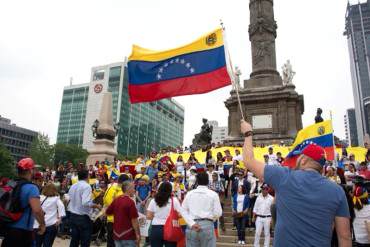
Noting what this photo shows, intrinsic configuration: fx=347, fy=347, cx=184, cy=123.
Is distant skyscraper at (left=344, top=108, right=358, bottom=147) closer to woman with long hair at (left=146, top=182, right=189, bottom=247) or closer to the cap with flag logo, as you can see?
woman with long hair at (left=146, top=182, right=189, bottom=247)

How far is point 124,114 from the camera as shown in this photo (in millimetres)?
121375

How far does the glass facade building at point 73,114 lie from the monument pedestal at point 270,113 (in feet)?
360

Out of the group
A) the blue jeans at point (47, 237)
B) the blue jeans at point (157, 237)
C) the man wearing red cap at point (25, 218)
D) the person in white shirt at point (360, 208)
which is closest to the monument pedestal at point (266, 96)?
the person in white shirt at point (360, 208)

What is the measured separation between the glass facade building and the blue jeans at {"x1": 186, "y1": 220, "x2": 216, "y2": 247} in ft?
423

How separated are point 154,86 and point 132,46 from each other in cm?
177

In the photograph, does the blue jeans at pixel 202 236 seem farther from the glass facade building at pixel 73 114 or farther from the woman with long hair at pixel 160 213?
the glass facade building at pixel 73 114

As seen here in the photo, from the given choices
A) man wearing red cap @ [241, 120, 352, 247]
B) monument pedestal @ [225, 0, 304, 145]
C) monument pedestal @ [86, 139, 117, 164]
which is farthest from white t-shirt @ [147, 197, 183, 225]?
monument pedestal @ [86, 139, 117, 164]

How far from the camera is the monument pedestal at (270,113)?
2734 cm

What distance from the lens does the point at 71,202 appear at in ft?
25.7

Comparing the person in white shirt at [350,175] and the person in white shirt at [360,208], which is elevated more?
the person in white shirt at [350,175]

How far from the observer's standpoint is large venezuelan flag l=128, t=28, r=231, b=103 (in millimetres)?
8961

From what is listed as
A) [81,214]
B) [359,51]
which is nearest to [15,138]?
[81,214]

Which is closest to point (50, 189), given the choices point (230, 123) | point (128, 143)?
point (230, 123)

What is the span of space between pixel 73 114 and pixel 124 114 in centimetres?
2790
